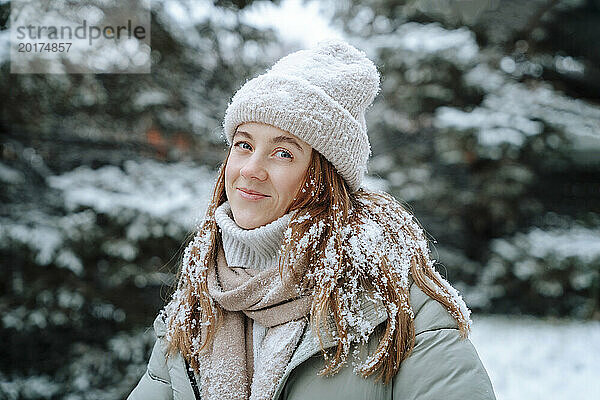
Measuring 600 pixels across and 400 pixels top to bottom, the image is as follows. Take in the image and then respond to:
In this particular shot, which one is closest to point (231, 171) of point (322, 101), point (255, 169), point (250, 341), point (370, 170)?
point (255, 169)

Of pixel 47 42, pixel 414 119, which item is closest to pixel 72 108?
pixel 47 42

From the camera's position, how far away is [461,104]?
3.93 metres

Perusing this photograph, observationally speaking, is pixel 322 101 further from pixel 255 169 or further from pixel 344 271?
pixel 344 271

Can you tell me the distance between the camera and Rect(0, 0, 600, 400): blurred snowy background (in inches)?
127

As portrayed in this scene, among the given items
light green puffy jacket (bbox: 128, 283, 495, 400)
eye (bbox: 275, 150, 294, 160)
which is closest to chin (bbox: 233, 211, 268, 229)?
eye (bbox: 275, 150, 294, 160)

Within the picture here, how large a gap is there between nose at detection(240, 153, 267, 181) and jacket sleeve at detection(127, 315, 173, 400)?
0.45m

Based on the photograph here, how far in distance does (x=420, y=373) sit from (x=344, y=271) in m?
0.25

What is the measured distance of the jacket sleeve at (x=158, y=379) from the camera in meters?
1.34

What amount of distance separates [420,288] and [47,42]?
2.76 meters

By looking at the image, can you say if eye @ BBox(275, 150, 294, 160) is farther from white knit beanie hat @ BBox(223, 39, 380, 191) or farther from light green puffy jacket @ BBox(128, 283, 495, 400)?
light green puffy jacket @ BBox(128, 283, 495, 400)

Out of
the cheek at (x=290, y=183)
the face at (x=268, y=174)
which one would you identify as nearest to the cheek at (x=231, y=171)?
the face at (x=268, y=174)

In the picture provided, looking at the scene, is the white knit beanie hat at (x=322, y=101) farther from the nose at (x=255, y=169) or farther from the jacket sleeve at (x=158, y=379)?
the jacket sleeve at (x=158, y=379)

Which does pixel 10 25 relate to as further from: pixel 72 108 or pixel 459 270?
pixel 459 270

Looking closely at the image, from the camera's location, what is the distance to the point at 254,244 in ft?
4.09
